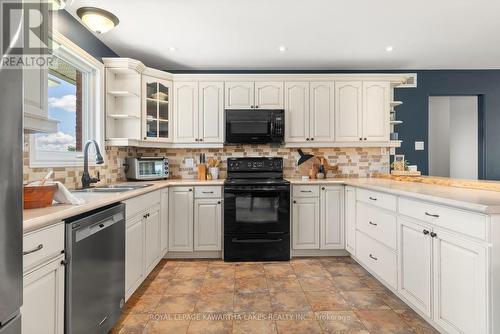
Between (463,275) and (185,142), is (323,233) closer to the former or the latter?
(463,275)

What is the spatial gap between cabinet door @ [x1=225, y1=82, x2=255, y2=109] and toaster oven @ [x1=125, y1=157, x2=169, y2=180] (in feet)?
3.65

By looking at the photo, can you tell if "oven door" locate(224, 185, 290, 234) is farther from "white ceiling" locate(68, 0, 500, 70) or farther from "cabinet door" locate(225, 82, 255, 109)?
"white ceiling" locate(68, 0, 500, 70)

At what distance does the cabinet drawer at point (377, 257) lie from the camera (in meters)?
2.22

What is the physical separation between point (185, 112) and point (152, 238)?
1.62 meters

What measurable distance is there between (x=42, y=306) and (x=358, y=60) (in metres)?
3.74

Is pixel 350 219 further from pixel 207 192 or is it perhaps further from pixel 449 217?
pixel 207 192

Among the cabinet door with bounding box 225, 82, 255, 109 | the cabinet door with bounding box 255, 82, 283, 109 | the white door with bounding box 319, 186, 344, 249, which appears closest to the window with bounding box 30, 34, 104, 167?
the cabinet door with bounding box 225, 82, 255, 109

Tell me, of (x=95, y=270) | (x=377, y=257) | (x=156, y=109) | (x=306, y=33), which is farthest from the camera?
(x=156, y=109)

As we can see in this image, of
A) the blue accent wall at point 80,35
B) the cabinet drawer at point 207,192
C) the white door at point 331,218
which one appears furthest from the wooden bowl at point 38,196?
the white door at point 331,218

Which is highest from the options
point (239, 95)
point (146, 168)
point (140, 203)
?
point (239, 95)

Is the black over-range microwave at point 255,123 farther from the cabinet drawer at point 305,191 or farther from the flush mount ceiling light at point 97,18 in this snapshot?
the flush mount ceiling light at point 97,18

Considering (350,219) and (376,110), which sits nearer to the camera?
(350,219)

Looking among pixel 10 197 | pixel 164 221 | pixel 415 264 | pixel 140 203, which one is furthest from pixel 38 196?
pixel 415 264

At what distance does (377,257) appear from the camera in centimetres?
247
